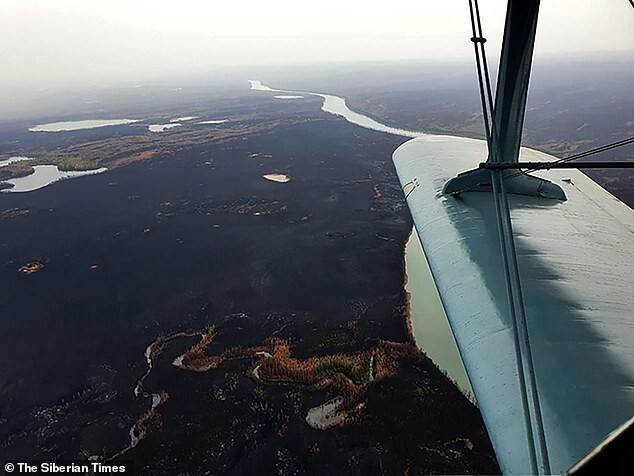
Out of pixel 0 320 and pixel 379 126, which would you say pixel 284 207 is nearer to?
pixel 0 320

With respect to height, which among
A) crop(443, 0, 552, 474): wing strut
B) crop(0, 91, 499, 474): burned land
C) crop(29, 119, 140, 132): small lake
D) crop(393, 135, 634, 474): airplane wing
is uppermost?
crop(443, 0, 552, 474): wing strut

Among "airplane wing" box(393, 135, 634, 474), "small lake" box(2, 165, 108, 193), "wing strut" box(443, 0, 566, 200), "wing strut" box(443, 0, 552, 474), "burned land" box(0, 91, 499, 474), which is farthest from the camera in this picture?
"small lake" box(2, 165, 108, 193)

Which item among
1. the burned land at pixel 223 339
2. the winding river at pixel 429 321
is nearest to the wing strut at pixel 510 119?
the winding river at pixel 429 321

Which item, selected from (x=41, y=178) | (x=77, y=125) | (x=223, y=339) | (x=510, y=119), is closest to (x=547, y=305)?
(x=510, y=119)

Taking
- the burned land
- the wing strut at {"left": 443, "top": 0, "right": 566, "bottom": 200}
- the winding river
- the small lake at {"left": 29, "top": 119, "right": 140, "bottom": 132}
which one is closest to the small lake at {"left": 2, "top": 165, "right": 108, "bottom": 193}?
the burned land

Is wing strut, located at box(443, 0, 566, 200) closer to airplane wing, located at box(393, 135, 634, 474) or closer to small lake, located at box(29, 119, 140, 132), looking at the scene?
airplane wing, located at box(393, 135, 634, 474)

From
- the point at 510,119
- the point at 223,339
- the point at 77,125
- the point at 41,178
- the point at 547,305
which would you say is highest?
the point at 510,119

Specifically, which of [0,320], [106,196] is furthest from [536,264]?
[106,196]

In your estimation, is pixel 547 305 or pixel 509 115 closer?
pixel 547 305

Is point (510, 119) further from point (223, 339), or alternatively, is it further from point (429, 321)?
point (223, 339)
